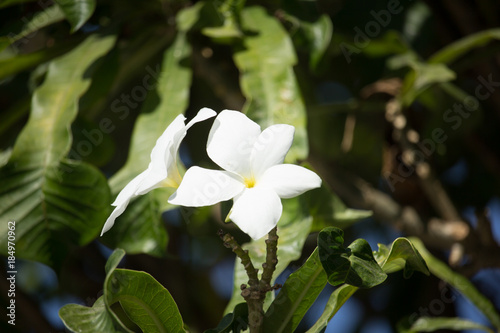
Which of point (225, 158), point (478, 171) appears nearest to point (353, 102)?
point (478, 171)

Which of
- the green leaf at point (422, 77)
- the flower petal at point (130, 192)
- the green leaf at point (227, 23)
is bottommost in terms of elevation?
the green leaf at point (422, 77)

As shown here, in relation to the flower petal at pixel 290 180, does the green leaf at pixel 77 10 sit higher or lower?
lower

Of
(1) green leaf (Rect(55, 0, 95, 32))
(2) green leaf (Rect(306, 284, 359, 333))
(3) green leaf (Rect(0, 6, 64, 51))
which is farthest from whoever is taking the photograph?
(3) green leaf (Rect(0, 6, 64, 51))

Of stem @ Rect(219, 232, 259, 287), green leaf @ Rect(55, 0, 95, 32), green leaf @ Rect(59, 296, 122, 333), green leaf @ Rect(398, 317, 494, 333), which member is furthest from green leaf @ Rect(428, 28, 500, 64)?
green leaf @ Rect(59, 296, 122, 333)

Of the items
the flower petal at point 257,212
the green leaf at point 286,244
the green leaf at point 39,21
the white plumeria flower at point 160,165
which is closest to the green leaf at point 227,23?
the green leaf at point 39,21

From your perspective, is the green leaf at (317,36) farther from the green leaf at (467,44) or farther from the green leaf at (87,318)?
the green leaf at (87,318)

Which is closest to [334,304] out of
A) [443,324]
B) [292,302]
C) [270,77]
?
[292,302]

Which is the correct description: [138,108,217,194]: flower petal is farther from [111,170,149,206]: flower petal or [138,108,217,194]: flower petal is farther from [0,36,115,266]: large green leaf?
[0,36,115,266]: large green leaf
